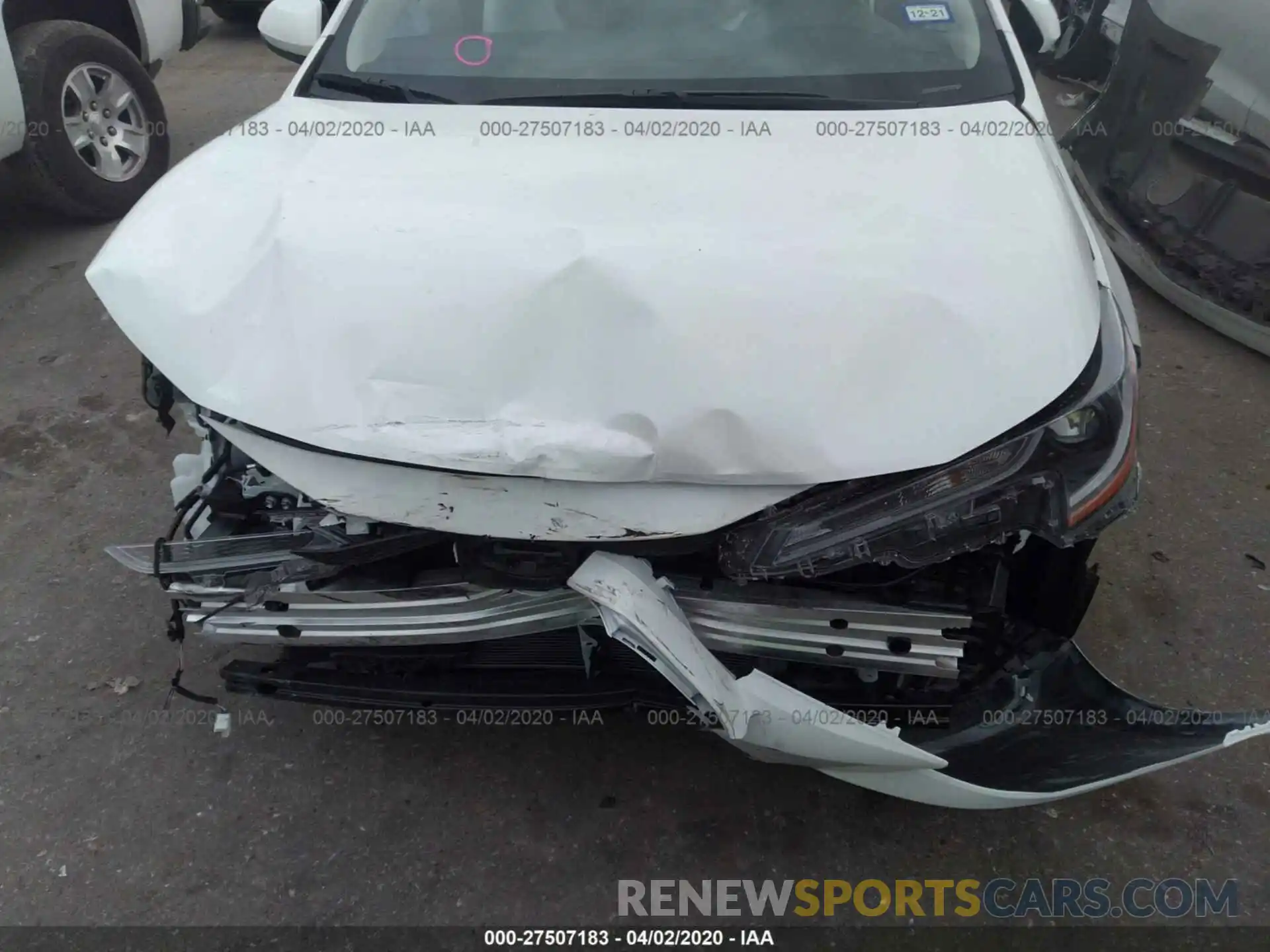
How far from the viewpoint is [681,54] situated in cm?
236

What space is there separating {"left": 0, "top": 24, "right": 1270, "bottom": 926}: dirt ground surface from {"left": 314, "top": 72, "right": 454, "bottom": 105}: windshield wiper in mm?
741

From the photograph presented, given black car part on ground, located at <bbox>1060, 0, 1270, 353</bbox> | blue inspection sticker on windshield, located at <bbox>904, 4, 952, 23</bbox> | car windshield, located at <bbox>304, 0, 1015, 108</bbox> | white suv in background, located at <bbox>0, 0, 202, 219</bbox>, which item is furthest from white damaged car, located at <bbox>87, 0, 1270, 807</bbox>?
white suv in background, located at <bbox>0, 0, 202, 219</bbox>

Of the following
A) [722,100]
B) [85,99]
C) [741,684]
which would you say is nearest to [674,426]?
[741,684]

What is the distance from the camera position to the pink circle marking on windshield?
7.85 feet

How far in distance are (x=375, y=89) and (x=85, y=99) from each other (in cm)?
309

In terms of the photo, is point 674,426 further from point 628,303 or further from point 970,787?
point 970,787

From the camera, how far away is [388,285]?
1.77 meters

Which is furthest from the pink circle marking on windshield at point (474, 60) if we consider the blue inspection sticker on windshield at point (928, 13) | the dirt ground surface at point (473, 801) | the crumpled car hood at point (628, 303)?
the blue inspection sticker on windshield at point (928, 13)

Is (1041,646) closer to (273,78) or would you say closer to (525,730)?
(525,730)

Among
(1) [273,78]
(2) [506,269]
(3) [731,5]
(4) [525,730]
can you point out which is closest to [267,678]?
(4) [525,730]

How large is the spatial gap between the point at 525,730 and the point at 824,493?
112 centimetres

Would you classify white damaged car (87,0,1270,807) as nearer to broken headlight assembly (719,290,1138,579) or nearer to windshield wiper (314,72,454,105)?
broken headlight assembly (719,290,1138,579)

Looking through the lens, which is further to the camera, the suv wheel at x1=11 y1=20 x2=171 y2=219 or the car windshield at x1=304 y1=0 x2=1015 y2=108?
the suv wheel at x1=11 y1=20 x2=171 y2=219

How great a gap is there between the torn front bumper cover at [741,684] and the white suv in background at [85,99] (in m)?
3.55
